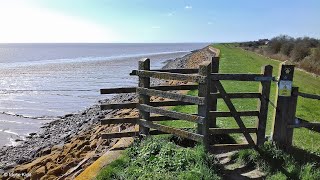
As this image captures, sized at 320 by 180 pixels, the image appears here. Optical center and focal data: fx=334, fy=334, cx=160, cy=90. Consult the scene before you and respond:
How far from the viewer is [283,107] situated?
6438 mm

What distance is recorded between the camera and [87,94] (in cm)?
2395

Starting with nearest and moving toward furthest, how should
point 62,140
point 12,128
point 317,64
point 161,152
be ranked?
point 161,152, point 62,140, point 12,128, point 317,64

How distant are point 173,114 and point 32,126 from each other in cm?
1033

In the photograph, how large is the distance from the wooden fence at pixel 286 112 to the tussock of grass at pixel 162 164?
1474 millimetres

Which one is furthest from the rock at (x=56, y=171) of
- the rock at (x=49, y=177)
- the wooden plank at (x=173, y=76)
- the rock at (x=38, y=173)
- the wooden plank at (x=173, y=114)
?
the wooden plank at (x=173, y=76)

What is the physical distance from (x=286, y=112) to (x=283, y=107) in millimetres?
116

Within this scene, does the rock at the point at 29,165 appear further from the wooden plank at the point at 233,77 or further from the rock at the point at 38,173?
the wooden plank at the point at 233,77

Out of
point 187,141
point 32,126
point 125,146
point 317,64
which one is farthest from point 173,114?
point 317,64

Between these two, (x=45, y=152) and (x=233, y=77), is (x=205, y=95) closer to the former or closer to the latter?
(x=233, y=77)

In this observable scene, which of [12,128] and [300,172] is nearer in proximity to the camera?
[300,172]

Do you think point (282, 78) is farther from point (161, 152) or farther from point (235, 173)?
point (161, 152)

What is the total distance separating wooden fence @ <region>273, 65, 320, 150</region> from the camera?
249 inches

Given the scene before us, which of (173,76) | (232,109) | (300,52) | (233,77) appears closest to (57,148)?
(173,76)

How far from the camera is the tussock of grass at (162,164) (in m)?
5.57
